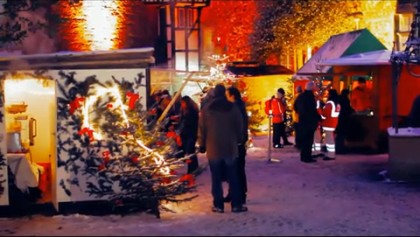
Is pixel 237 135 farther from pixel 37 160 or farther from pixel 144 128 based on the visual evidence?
pixel 37 160

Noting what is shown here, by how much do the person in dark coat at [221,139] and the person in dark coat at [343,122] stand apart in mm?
8318

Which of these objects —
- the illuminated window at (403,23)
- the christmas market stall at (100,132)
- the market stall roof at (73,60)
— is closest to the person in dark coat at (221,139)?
the christmas market stall at (100,132)

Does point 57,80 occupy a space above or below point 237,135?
above

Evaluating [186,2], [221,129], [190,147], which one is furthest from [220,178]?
[186,2]

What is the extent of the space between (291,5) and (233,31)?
424 cm

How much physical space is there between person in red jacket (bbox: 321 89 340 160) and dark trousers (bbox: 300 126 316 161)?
0.37 m

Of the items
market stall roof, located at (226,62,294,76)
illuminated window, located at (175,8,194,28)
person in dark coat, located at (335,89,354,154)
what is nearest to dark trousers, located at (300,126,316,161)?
person in dark coat, located at (335,89,354,154)

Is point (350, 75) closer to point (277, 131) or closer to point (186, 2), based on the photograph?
point (277, 131)

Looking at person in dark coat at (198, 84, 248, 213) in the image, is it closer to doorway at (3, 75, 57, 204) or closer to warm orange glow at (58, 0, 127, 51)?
doorway at (3, 75, 57, 204)

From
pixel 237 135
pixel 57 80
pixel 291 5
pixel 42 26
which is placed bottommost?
pixel 237 135

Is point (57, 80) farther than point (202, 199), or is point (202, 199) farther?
point (202, 199)

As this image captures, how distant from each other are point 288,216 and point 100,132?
2890 millimetres

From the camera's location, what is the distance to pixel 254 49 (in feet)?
104

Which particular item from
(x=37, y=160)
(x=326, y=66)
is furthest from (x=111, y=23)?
(x=37, y=160)
